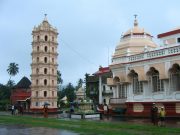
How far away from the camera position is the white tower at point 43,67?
56.0m

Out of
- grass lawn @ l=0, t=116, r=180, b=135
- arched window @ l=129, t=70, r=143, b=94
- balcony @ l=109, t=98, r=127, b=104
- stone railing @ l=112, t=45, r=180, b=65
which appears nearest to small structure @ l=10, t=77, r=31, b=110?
balcony @ l=109, t=98, r=127, b=104

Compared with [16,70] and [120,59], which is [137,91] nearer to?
[120,59]

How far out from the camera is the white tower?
5597 cm

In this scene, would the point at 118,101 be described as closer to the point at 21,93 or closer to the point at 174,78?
the point at 174,78

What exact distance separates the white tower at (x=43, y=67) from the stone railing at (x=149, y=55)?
2203 centimetres

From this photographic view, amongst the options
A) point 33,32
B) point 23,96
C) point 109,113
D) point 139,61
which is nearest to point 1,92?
point 23,96

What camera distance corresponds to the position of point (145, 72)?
31.8 meters

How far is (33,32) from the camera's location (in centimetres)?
5766

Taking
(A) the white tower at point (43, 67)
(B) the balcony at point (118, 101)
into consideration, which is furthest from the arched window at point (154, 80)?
(A) the white tower at point (43, 67)

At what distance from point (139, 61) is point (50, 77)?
89.3 feet

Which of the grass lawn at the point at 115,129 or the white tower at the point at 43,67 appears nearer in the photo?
the grass lawn at the point at 115,129

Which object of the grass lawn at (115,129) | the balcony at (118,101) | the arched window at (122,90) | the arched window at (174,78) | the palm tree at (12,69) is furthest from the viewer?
the palm tree at (12,69)

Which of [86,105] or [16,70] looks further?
[16,70]

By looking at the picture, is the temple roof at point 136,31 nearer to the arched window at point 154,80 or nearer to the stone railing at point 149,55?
the stone railing at point 149,55
